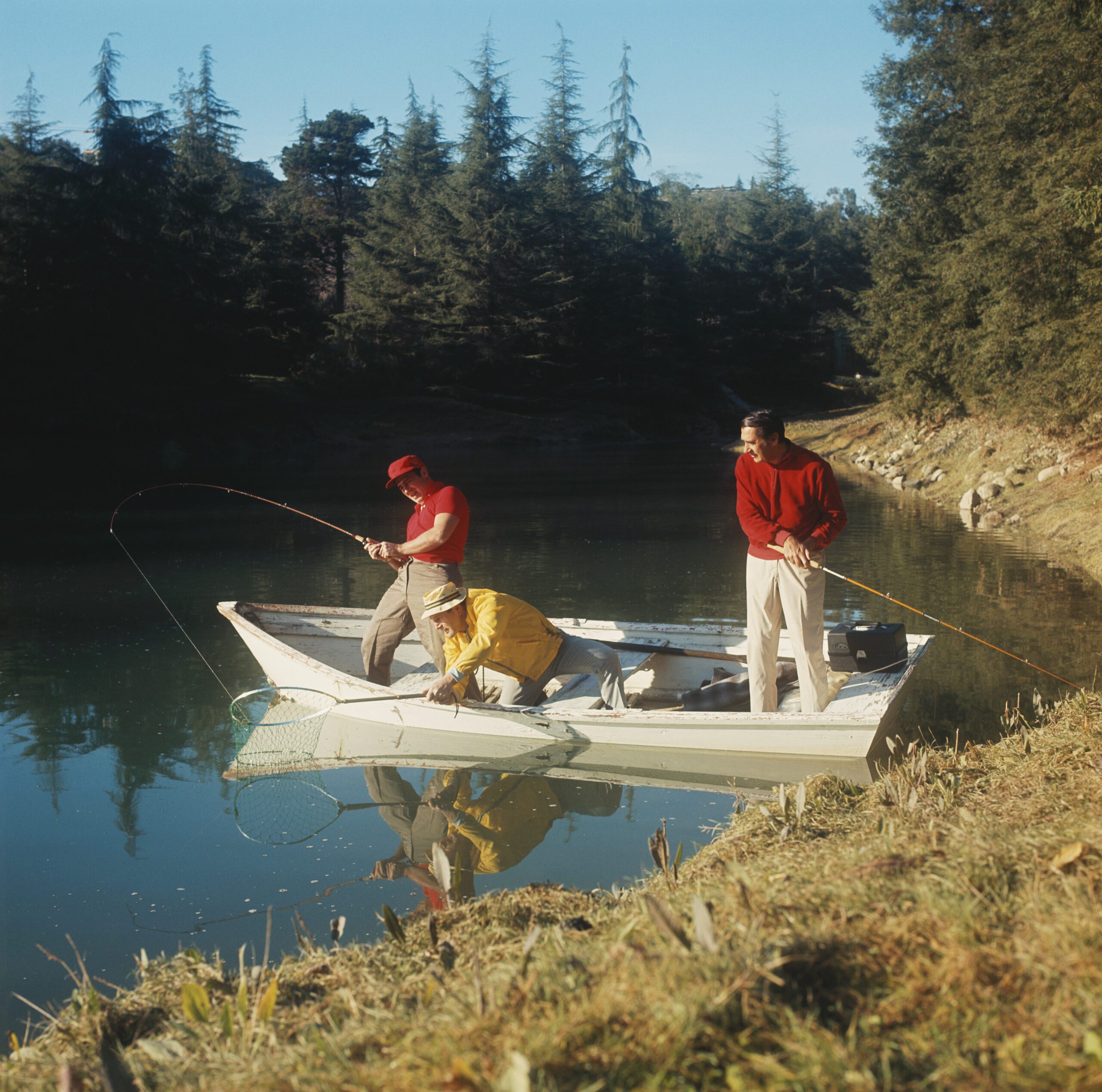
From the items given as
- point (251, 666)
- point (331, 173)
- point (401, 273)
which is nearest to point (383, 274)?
point (401, 273)

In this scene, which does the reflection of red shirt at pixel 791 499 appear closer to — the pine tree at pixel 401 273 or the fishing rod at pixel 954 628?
the fishing rod at pixel 954 628

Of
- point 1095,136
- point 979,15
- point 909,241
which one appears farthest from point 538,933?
point 979,15

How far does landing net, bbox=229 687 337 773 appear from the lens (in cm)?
696

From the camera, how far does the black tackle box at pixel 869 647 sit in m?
6.84

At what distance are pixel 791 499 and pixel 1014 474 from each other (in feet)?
50.2

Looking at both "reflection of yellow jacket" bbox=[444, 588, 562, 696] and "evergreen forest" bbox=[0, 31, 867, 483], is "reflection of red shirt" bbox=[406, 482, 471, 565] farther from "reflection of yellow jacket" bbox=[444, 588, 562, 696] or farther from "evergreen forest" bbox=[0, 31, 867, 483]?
"evergreen forest" bbox=[0, 31, 867, 483]

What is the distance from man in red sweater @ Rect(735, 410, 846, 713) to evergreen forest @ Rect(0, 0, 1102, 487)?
32.5ft

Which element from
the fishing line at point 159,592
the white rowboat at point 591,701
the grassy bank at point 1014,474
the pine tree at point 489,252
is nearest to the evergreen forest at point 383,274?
the pine tree at point 489,252

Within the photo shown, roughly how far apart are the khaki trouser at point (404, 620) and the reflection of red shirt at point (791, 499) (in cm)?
223

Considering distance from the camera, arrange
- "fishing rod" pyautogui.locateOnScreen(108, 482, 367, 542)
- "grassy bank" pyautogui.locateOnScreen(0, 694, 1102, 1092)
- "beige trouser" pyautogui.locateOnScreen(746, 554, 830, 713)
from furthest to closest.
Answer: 1. "fishing rod" pyautogui.locateOnScreen(108, 482, 367, 542)
2. "beige trouser" pyautogui.locateOnScreen(746, 554, 830, 713)
3. "grassy bank" pyautogui.locateOnScreen(0, 694, 1102, 1092)

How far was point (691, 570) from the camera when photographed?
1402 centimetres

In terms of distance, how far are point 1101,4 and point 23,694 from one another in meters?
16.0

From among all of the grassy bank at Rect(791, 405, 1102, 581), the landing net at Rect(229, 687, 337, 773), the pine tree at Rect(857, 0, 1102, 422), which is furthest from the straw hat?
the pine tree at Rect(857, 0, 1102, 422)

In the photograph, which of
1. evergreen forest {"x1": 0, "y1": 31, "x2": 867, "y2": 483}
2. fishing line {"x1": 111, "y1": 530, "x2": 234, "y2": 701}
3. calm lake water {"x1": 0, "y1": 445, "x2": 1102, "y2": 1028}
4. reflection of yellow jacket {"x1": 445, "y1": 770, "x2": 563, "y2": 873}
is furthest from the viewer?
evergreen forest {"x1": 0, "y1": 31, "x2": 867, "y2": 483}
